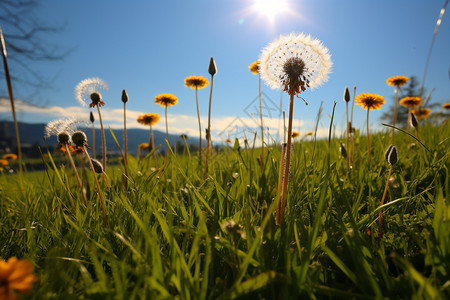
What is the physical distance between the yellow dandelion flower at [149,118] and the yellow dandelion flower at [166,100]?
0.23 metres

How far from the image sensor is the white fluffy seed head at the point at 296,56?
1.09 meters

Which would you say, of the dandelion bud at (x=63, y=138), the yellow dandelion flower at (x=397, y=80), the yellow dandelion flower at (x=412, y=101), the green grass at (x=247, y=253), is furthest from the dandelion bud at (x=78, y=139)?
the yellow dandelion flower at (x=412, y=101)

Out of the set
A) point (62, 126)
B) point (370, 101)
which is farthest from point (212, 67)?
point (370, 101)

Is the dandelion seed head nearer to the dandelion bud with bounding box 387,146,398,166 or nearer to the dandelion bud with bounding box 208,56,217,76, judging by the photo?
the dandelion bud with bounding box 208,56,217,76

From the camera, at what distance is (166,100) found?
110 inches

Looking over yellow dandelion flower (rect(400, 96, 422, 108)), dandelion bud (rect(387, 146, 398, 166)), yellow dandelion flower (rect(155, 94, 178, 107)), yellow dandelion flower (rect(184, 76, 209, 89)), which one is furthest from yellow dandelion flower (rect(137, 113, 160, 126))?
yellow dandelion flower (rect(400, 96, 422, 108))

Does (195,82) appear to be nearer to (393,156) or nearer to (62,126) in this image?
(62,126)

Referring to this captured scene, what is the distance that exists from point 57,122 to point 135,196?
2.23ft

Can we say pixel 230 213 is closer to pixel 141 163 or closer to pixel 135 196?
pixel 135 196

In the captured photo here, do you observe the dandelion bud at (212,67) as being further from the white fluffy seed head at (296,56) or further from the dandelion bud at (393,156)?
the dandelion bud at (393,156)

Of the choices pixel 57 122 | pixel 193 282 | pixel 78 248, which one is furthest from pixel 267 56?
pixel 57 122

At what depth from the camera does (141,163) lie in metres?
2.40

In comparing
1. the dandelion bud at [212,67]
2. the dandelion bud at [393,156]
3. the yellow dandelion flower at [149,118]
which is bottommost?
the dandelion bud at [393,156]

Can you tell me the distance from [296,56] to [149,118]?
2.25 m
